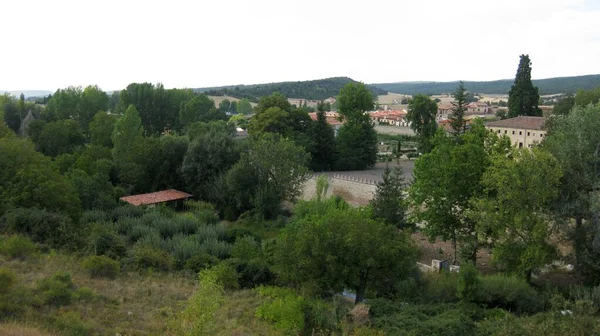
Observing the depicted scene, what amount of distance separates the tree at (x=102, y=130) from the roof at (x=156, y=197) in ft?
45.2

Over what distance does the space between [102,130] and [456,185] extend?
33.0 meters

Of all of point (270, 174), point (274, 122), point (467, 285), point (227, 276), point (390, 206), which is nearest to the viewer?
point (467, 285)

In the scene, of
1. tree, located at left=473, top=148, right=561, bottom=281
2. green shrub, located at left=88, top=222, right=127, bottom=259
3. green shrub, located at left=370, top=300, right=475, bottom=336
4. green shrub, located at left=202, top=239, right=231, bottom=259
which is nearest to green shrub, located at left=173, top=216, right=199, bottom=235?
green shrub, located at left=202, top=239, right=231, bottom=259

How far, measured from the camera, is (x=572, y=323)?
10750mm

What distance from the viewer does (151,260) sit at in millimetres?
16125

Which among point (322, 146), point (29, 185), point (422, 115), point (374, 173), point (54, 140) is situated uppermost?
point (422, 115)

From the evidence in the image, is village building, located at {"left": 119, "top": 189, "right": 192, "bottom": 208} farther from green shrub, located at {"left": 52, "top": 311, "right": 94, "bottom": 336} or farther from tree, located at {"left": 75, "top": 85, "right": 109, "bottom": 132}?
tree, located at {"left": 75, "top": 85, "right": 109, "bottom": 132}

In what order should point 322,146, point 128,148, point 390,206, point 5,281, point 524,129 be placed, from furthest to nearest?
point 524,129 → point 322,146 → point 128,148 → point 390,206 → point 5,281

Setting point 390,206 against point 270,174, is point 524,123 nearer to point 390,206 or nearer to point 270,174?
point 270,174

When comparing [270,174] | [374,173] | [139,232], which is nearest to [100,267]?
[139,232]

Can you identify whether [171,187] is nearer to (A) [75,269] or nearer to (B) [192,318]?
(A) [75,269]

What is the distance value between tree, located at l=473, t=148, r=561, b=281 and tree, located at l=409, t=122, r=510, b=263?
1.61m

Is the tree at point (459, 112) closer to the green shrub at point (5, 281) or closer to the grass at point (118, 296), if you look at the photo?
the grass at point (118, 296)

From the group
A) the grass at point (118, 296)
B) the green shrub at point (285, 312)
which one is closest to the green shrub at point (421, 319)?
the green shrub at point (285, 312)
